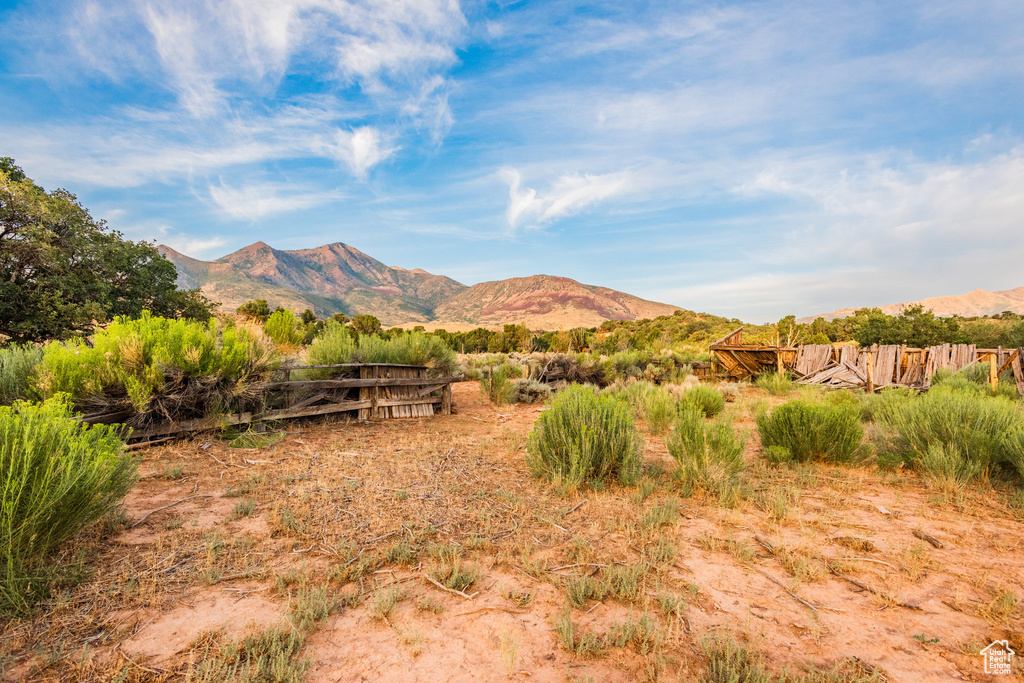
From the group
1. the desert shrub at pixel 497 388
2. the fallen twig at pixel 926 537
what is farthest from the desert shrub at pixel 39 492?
the desert shrub at pixel 497 388

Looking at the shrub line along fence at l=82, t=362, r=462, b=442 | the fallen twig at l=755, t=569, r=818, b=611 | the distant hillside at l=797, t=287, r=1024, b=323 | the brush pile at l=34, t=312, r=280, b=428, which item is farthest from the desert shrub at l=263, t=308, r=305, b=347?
the distant hillside at l=797, t=287, r=1024, b=323

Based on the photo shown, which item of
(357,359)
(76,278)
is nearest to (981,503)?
(357,359)

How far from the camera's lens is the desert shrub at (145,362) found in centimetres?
479

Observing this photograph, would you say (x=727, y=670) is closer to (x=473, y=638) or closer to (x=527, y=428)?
(x=473, y=638)

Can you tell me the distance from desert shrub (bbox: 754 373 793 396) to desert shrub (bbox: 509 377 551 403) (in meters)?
7.76

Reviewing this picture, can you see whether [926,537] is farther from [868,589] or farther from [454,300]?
[454,300]

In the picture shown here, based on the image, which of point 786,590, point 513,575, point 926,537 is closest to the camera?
point 786,590

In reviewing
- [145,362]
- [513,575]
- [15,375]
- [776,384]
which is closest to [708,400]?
[776,384]

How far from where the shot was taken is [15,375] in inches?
191

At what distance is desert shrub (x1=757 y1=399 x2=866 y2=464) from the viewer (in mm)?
5820

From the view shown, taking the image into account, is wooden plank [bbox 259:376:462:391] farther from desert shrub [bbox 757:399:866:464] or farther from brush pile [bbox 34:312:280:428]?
desert shrub [bbox 757:399:866:464]

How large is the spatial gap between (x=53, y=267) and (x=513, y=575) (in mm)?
16271

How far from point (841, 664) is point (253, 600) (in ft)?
10.7

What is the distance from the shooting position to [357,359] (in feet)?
28.1
